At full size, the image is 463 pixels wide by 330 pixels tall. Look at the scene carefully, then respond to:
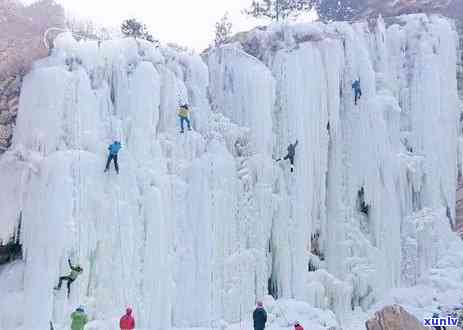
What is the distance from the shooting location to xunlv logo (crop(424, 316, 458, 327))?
1392cm

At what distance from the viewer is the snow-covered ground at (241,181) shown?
13133 mm

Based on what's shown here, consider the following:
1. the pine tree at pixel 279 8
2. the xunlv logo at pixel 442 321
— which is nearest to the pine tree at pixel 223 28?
the pine tree at pixel 279 8

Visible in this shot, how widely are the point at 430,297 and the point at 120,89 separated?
9088 millimetres

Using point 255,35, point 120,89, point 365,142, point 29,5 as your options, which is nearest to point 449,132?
point 365,142

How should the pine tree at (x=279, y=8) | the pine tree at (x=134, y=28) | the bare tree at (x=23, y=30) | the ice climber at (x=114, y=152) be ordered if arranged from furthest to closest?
the pine tree at (x=279, y=8) → the pine tree at (x=134, y=28) → the bare tree at (x=23, y=30) → the ice climber at (x=114, y=152)

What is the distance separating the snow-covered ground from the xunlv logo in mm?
862

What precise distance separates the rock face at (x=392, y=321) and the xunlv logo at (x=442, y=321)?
2020 millimetres

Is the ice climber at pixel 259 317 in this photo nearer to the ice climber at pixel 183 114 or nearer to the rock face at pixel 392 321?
the rock face at pixel 392 321

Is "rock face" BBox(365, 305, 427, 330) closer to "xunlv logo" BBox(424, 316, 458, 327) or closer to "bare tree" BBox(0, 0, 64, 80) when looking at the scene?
"xunlv logo" BBox(424, 316, 458, 327)

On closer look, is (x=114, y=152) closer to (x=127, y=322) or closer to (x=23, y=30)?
(x=127, y=322)

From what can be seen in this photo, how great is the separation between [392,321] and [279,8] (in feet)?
61.6

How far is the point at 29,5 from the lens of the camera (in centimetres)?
2092

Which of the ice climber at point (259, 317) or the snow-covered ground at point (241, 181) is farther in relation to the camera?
the snow-covered ground at point (241, 181)

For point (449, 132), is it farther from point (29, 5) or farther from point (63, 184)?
point (29, 5)
